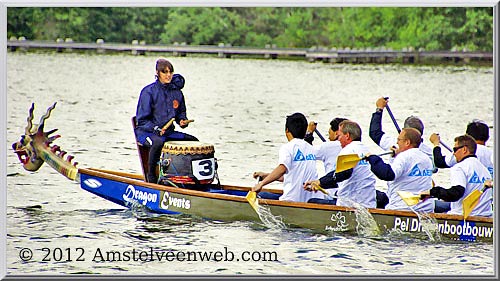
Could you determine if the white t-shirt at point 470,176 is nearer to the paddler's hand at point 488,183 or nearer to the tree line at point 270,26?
the paddler's hand at point 488,183

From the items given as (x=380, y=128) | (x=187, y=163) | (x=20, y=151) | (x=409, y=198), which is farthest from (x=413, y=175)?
(x=20, y=151)

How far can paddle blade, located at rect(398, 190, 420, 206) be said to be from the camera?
10.4m

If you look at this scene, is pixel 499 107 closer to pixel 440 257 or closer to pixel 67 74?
pixel 440 257

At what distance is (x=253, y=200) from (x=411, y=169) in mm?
1634

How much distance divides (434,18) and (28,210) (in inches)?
1086

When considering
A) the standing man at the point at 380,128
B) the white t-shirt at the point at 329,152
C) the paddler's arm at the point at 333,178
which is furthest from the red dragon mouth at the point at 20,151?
the standing man at the point at 380,128

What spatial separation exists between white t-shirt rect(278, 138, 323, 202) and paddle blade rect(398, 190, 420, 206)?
0.92 m

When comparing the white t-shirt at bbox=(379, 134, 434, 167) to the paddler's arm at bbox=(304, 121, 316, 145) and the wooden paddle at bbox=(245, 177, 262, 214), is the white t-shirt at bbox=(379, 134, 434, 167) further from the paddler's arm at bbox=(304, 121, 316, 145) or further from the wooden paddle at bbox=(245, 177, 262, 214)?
the wooden paddle at bbox=(245, 177, 262, 214)

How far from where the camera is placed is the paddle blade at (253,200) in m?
10.9

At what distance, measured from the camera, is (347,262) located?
10.3 meters

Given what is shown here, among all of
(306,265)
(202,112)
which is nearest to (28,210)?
(306,265)

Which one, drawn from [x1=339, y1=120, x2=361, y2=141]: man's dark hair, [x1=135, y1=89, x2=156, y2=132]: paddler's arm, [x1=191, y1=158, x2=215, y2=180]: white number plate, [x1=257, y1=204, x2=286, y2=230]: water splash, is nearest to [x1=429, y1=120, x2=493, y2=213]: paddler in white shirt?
[x1=339, y1=120, x2=361, y2=141]: man's dark hair

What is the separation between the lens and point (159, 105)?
11398mm

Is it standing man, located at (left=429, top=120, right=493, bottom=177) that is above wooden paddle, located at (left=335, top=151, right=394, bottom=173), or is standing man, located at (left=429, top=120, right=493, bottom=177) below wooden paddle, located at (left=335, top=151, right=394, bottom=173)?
above
